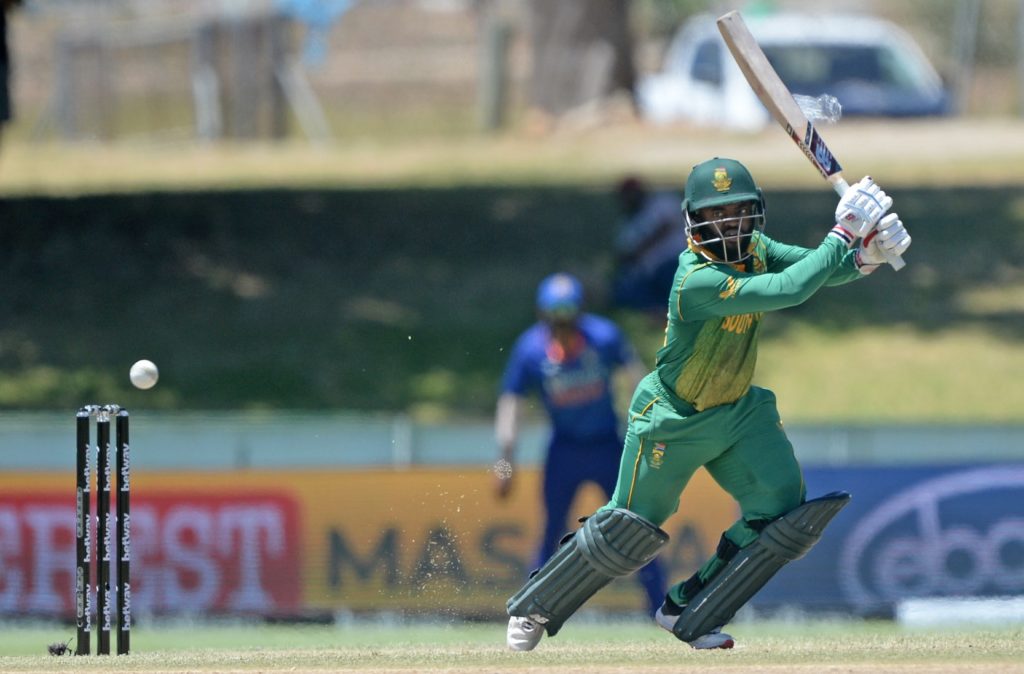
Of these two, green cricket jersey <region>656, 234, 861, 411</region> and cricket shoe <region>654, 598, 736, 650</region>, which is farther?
cricket shoe <region>654, 598, 736, 650</region>

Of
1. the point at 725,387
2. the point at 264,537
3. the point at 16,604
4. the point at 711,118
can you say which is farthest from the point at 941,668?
the point at 711,118

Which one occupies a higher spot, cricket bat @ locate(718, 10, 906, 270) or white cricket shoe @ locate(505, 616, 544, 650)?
cricket bat @ locate(718, 10, 906, 270)

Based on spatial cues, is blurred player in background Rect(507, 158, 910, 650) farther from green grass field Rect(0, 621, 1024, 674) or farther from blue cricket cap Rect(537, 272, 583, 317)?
blue cricket cap Rect(537, 272, 583, 317)

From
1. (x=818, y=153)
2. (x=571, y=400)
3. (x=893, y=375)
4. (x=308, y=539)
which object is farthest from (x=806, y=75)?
(x=818, y=153)

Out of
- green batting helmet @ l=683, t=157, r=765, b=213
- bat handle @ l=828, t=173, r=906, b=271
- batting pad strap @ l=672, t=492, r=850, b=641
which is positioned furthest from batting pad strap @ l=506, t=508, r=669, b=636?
bat handle @ l=828, t=173, r=906, b=271

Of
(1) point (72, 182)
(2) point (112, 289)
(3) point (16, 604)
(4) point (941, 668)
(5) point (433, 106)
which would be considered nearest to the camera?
(4) point (941, 668)

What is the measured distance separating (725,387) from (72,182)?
15.6 meters

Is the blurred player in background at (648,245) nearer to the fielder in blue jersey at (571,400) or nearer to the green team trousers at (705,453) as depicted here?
the fielder in blue jersey at (571,400)

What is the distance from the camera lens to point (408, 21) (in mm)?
34844

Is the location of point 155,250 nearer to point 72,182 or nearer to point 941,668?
point 72,182

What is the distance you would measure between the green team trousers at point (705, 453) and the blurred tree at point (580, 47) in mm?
14854

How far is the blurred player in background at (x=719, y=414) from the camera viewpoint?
259 inches

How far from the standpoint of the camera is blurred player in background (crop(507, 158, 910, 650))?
657 centimetres

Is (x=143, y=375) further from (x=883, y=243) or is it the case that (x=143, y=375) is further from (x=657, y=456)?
(x=883, y=243)
